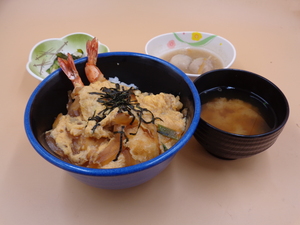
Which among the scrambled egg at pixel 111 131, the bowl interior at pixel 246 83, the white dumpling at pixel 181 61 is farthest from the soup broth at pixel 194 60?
the scrambled egg at pixel 111 131

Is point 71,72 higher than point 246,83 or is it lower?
higher

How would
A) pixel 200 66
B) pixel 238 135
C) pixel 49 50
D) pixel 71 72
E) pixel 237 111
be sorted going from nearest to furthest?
1. pixel 238 135
2. pixel 71 72
3. pixel 237 111
4. pixel 200 66
5. pixel 49 50

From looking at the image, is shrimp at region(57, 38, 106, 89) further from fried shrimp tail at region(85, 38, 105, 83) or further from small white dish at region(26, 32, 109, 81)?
small white dish at region(26, 32, 109, 81)

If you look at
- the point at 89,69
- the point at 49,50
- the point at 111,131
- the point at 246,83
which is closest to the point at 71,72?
the point at 89,69

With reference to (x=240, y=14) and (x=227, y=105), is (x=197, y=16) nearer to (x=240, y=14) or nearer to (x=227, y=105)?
(x=240, y=14)

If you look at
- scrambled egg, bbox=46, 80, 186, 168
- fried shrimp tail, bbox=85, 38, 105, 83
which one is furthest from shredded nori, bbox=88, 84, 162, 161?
fried shrimp tail, bbox=85, 38, 105, 83

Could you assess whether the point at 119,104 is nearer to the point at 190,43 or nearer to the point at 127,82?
the point at 127,82
